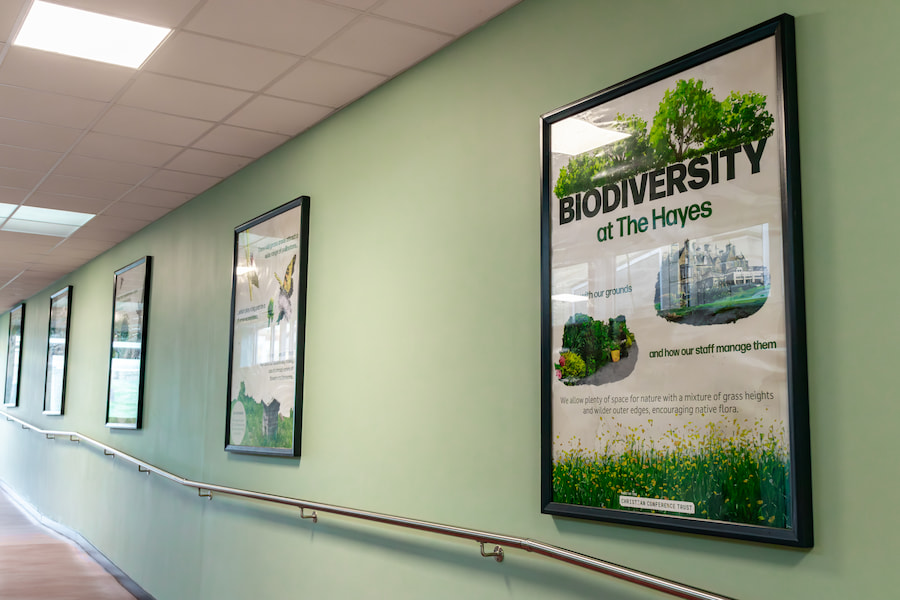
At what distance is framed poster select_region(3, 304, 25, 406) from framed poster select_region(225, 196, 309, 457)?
354 inches

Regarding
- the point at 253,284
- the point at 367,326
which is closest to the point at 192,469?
the point at 253,284

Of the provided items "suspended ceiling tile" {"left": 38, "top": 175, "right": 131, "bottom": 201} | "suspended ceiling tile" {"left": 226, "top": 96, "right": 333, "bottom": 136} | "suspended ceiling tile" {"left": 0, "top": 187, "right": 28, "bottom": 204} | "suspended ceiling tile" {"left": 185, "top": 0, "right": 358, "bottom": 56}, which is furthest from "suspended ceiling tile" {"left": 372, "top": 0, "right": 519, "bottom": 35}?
"suspended ceiling tile" {"left": 0, "top": 187, "right": 28, "bottom": 204}

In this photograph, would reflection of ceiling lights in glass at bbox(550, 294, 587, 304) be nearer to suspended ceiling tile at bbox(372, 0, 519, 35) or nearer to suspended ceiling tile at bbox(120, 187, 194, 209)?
suspended ceiling tile at bbox(372, 0, 519, 35)

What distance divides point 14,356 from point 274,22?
12.1m

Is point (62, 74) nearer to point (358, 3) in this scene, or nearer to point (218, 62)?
point (218, 62)

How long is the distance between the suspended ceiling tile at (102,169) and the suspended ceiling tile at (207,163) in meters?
0.26

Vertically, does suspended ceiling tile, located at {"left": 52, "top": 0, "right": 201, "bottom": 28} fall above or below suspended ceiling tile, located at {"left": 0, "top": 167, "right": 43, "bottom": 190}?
above

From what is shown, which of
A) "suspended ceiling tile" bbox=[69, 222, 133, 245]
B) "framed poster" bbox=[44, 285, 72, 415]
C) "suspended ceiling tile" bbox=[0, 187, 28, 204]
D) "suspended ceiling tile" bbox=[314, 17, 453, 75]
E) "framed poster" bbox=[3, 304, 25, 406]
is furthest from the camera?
"framed poster" bbox=[3, 304, 25, 406]

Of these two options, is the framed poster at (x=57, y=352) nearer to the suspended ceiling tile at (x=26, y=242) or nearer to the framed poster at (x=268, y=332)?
the suspended ceiling tile at (x=26, y=242)

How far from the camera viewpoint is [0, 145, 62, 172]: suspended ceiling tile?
5246mm

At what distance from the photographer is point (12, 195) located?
6.42 metres

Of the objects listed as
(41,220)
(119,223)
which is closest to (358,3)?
(119,223)

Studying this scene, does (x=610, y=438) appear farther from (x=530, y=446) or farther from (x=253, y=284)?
(x=253, y=284)

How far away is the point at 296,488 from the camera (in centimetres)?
464
